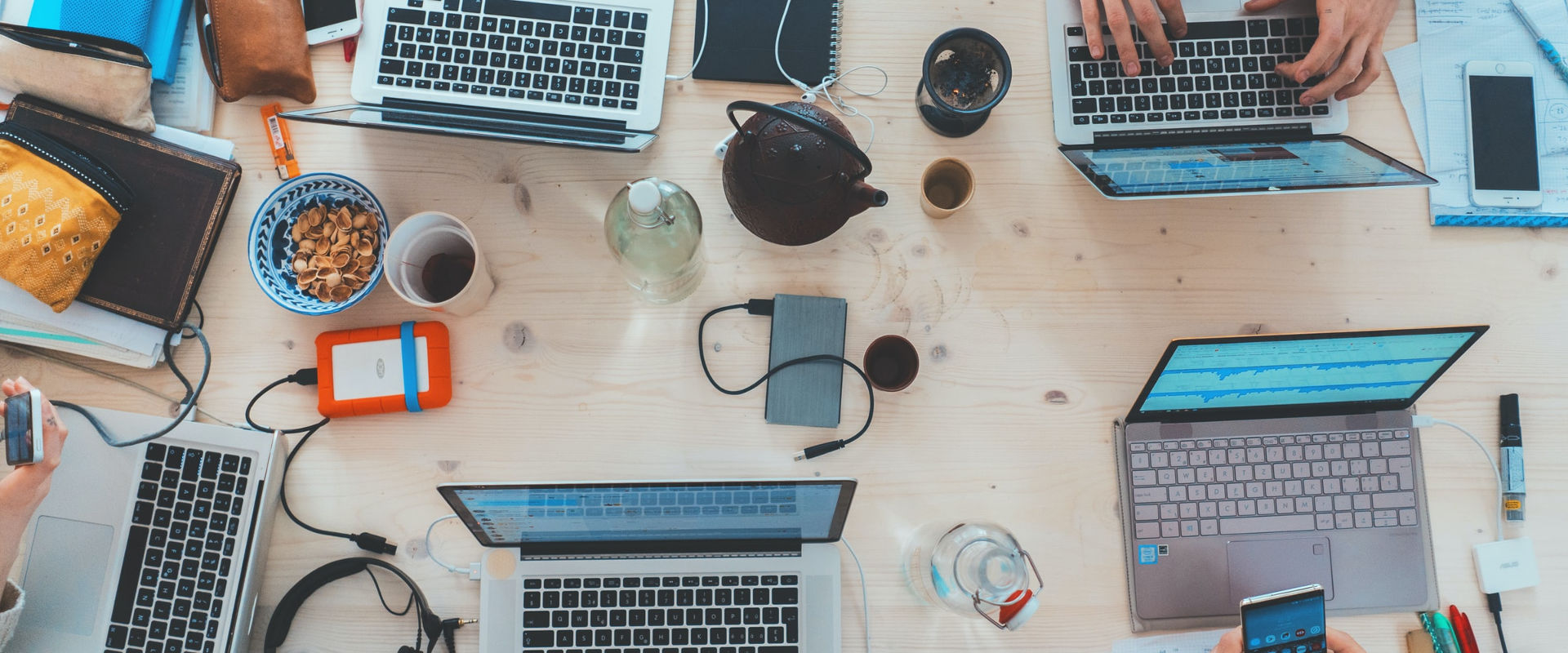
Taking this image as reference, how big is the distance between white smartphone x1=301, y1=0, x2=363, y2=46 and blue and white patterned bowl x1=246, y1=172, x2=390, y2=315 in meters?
0.19

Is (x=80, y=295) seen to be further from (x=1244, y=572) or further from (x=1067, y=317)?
(x=1244, y=572)

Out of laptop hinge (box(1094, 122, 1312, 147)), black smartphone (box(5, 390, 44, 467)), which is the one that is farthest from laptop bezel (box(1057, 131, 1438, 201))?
black smartphone (box(5, 390, 44, 467))

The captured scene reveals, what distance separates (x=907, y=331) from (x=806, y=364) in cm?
14

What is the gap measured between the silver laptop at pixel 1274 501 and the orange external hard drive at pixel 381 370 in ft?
2.86

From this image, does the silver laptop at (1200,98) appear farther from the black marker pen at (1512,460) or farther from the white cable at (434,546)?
the white cable at (434,546)

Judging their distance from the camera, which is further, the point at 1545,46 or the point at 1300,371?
the point at 1545,46

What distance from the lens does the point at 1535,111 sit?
1.09 metres

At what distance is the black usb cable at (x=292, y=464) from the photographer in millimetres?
982

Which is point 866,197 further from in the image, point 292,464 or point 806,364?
point 292,464

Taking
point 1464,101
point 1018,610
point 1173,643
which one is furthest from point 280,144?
point 1464,101

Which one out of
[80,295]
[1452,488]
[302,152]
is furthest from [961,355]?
[80,295]

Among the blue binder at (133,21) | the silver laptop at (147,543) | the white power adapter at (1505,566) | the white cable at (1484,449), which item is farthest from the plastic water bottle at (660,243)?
the white power adapter at (1505,566)

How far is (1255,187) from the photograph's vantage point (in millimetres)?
936

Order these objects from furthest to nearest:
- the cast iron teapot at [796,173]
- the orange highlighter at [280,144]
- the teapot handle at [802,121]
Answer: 1. the orange highlighter at [280,144]
2. the cast iron teapot at [796,173]
3. the teapot handle at [802,121]
